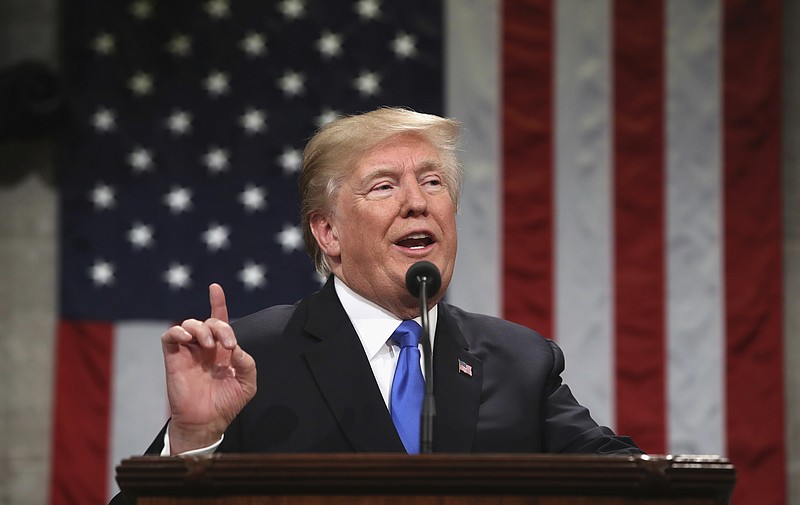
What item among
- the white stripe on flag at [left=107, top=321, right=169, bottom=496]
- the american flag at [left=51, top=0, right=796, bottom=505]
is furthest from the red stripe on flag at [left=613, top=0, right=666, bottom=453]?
the white stripe on flag at [left=107, top=321, right=169, bottom=496]

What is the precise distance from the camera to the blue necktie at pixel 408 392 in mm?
2199

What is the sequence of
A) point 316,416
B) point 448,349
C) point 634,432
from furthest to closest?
1. point 634,432
2. point 448,349
3. point 316,416

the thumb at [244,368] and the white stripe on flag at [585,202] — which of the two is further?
the white stripe on flag at [585,202]

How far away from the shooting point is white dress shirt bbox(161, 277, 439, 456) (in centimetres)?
231

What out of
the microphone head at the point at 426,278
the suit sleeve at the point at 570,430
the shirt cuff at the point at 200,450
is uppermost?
the microphone head at the point at 426,278

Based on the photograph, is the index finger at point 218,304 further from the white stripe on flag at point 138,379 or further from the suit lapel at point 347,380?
the white stripe on flag at point 138,379

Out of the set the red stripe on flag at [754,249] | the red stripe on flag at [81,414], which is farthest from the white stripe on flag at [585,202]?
the red stripe on flag at [81,414]

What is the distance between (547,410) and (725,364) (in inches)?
95.4

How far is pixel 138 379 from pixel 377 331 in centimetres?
263

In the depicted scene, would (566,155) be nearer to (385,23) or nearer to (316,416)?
(385,23)

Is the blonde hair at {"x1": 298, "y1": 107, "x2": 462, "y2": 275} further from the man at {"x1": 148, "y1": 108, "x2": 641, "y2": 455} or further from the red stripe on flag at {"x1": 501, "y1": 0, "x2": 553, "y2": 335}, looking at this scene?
the red stripe on flag at {"x1": 501, "y1": 0, "x2": 553, "y2": 335}

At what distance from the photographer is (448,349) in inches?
94.0

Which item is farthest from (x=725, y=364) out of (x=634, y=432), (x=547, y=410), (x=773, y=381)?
(x=547, y=410)

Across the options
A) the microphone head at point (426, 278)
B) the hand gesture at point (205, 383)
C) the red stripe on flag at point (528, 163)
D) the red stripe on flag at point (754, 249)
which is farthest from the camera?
the red stripe on flag at point (528, 163)
